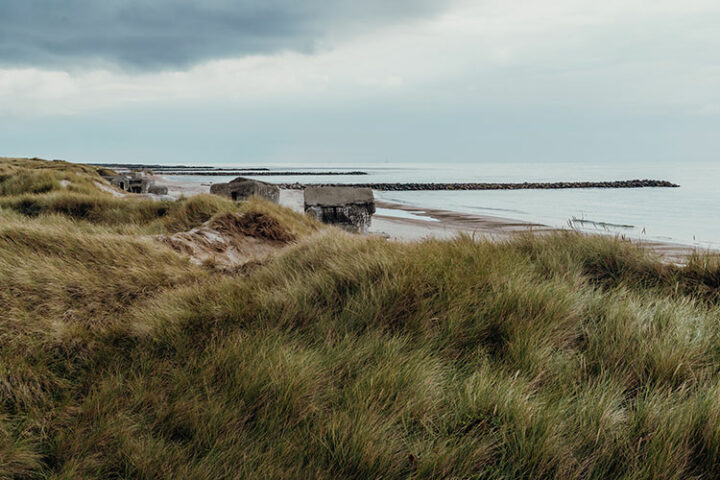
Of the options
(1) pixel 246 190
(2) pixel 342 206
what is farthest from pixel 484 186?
(2) pixel 342 206

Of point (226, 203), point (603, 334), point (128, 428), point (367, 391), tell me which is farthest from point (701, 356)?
point (226, 203)

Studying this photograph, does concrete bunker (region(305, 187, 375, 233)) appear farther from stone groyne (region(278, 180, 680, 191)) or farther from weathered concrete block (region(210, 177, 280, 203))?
stone groyne (region(278, 180, 680, 191))

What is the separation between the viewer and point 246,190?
1209 centimetres

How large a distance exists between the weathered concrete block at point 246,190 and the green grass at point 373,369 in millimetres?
8167

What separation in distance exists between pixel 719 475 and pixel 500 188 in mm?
52742

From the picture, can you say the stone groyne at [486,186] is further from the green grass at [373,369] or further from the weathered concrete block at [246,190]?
the green grass at [373,369]

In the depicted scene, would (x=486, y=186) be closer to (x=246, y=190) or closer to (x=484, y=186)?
(x=484, y=186)

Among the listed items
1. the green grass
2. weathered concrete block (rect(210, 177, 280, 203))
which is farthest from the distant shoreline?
the green grass

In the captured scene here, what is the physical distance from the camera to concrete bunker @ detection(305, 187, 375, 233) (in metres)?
10.4

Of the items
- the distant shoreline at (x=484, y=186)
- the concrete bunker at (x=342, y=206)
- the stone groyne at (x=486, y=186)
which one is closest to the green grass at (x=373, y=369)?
the concrete bunker at (x=342, y=206)

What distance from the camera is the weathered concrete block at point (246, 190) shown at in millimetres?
12047

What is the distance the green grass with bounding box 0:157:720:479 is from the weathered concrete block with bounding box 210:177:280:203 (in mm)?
8167

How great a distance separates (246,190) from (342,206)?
306cm

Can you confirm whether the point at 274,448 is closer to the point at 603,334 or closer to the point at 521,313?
the point at 521,313
